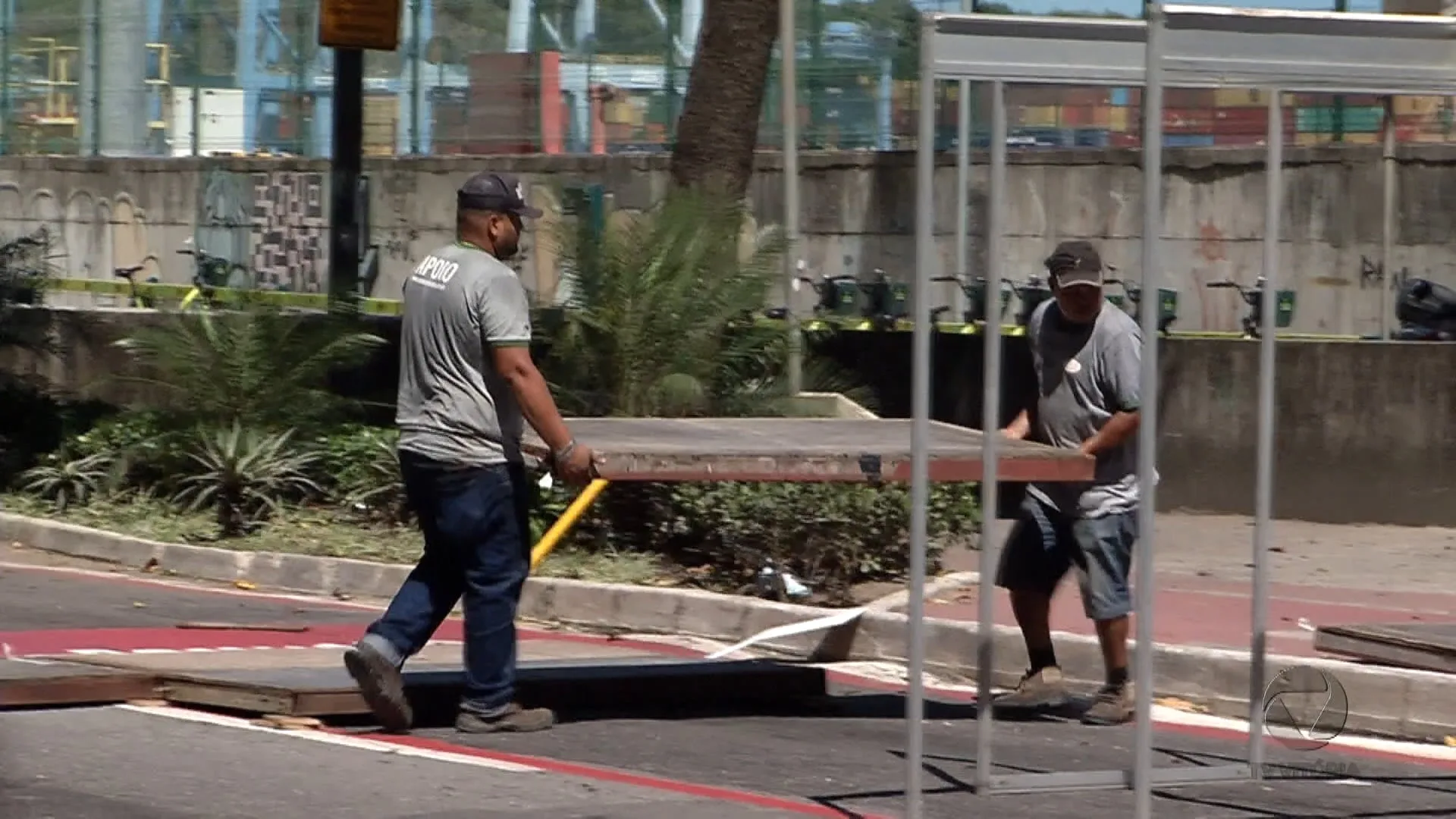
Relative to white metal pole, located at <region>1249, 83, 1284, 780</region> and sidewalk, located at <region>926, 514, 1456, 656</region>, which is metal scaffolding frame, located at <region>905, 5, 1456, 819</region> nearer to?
white metal pole, located at <region>1249, 83, 1284, 780</region>

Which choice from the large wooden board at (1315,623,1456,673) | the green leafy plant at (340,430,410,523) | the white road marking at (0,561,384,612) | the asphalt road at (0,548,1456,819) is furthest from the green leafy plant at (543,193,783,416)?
the large wooden board at (1315,623,1456,673)

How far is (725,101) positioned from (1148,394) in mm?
8520

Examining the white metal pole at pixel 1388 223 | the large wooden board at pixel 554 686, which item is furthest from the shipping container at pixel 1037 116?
the large wooden board at pixel 554 686

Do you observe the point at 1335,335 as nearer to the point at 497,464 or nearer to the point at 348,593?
the point at 348,593

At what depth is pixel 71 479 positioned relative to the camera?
14.5m

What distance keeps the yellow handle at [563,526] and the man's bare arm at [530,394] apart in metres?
3.68

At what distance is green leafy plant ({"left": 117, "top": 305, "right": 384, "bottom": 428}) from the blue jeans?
624cm

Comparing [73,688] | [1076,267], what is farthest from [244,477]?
[1076,267]

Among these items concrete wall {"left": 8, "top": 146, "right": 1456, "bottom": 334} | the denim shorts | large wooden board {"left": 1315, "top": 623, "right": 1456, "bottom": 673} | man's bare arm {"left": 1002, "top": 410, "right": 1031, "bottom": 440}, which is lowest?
large wooden board {"left": 1315, "top": 623, "right": 1456, "bottom": 673}

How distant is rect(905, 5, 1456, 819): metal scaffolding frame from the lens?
639cm

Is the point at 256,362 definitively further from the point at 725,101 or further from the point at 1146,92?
the point at 1146,92

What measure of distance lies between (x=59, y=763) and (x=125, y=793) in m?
0.52

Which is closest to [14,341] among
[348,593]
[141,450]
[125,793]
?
[141,450]

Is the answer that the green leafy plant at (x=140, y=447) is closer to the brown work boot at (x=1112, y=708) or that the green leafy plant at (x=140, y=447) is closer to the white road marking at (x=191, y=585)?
the white road marking at (x=191, y=585)
